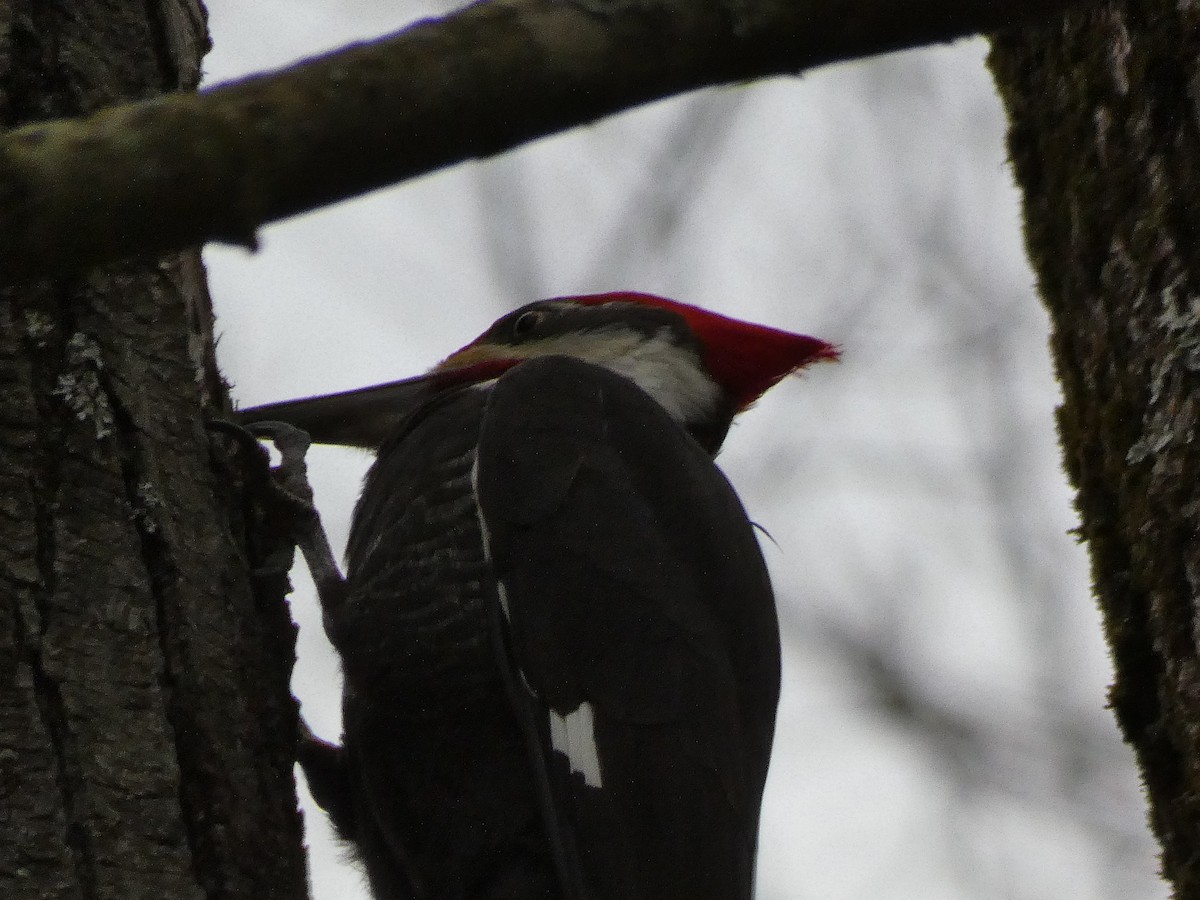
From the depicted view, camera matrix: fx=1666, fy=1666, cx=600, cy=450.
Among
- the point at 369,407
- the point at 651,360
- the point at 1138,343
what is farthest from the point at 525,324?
the point at 1138,343

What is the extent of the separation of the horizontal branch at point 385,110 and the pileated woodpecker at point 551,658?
4.68 ft

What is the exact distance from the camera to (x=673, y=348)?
138 inches

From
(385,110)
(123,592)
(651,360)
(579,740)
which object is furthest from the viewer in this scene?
(651,360)

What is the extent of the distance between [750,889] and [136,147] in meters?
1.71

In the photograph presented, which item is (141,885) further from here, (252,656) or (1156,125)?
(1156,125)

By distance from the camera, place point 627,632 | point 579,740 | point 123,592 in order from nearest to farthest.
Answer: point 123,592
point 579,740
point 627,632

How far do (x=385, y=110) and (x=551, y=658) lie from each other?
57.6 inches

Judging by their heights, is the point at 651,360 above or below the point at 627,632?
above

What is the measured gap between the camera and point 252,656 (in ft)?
7.41

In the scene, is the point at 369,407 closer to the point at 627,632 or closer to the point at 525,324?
the point at 525,324

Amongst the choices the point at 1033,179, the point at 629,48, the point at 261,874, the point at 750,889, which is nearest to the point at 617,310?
the point at 1033,179

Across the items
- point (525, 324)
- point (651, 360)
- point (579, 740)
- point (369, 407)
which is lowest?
point (579, 740)

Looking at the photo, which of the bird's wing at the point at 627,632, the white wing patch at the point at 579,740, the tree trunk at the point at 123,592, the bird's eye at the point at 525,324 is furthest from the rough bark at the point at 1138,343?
the bird's eye at the point at 525,324

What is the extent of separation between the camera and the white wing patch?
7.93 ft
